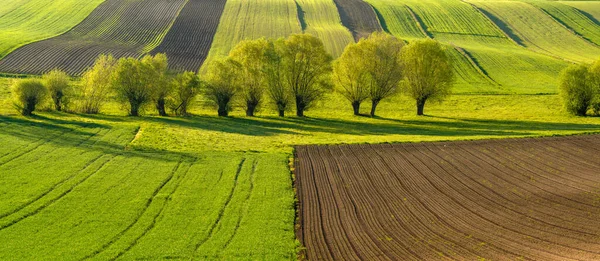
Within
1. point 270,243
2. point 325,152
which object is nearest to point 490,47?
point 325,152

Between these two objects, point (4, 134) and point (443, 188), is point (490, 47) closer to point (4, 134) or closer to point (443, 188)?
point (443, 188)

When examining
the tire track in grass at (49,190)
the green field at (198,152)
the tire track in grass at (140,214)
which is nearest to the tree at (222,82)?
the green field at (198,152)

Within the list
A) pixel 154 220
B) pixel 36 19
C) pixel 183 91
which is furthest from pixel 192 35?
pixel 154 220

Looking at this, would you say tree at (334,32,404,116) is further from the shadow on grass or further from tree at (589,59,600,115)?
the shadow on grass

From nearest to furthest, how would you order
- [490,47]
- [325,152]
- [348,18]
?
[325,152] < [490,47] < [348,18]

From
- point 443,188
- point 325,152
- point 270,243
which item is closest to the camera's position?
point 270,243

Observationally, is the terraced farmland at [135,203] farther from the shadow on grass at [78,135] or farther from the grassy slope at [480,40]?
the grassy slope at [480,40]
